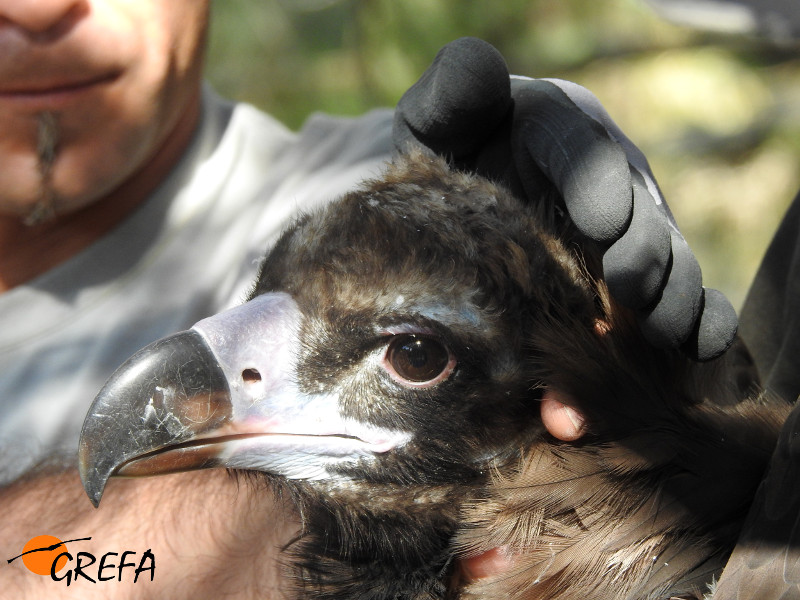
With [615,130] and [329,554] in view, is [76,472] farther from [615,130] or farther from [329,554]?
[615,130]

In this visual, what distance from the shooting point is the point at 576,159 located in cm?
176

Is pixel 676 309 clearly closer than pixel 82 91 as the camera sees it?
Yes

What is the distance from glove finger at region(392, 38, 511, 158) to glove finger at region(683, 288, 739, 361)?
71 cm

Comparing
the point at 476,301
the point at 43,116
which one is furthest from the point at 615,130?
the point at 43,116

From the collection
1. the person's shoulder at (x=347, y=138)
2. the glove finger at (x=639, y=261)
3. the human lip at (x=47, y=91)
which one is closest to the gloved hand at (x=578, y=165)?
the glove finger at (x=639, y=261)

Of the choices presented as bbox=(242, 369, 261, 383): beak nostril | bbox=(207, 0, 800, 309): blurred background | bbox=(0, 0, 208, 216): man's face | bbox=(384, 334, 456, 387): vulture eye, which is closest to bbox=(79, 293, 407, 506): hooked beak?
bbox=(242, 369, 261, 383): beak nostril

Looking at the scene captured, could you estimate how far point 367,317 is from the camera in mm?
1727

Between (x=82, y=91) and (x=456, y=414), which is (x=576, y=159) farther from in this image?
(x=82, y=91)

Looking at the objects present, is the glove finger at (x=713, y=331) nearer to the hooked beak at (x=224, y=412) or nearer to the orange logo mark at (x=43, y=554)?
the hooked beak at (x=224, y=412)

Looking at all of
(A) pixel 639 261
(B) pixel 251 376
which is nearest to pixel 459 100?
(A) pixel 639 261

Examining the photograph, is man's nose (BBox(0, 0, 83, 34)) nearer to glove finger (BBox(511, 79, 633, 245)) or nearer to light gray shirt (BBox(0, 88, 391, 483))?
light gray shirt (BBox(0, 88, 391, 483))

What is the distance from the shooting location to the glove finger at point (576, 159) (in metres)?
1.68

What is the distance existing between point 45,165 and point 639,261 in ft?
5.61

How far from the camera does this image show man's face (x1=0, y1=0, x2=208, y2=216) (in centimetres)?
218
